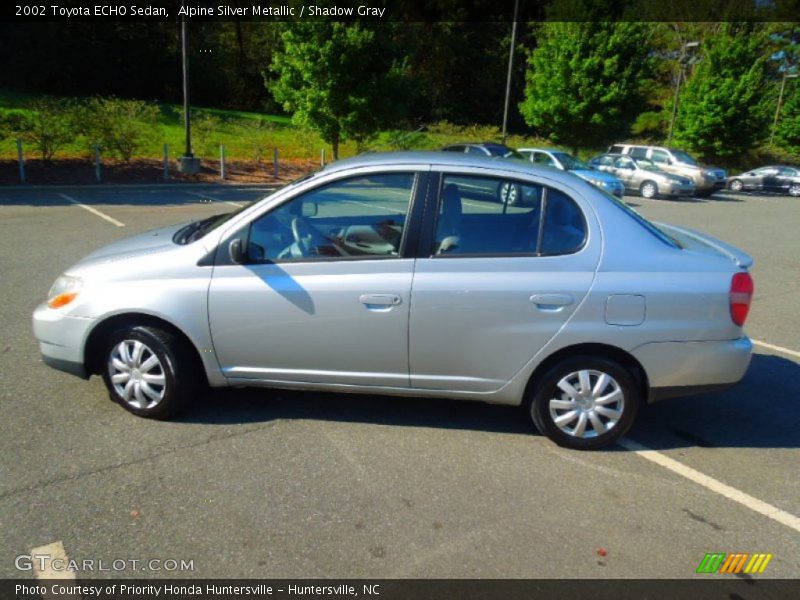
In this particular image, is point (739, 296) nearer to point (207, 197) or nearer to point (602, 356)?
point (602, 356)

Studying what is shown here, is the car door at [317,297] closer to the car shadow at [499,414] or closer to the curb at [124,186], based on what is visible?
the car shadow at [499,414]

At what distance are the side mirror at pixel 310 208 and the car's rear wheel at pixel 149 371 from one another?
1.13m

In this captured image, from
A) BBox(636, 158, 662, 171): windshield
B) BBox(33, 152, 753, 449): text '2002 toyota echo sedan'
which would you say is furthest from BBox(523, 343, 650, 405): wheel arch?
BBox(636, 158, 662, 171): windshield

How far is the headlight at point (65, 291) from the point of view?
395 centimetres

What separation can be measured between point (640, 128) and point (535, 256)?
4692 cm

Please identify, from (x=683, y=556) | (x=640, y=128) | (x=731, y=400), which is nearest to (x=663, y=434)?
(x=731, y=400)

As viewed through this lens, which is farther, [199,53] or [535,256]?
[199,53]

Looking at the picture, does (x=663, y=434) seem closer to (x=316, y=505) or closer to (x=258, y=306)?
(x=316, y=505)

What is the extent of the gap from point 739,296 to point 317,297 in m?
2.50

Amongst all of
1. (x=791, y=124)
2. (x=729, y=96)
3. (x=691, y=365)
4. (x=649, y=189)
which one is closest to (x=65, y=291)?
(x=691, y=365)

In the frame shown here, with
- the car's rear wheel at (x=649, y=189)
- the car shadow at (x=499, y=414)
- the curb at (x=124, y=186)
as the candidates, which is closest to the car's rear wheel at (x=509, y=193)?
Answer: the car shadow at (x=499, y=414)

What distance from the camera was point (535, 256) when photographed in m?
3.68

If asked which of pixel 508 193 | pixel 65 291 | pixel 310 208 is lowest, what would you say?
pixel 65 291

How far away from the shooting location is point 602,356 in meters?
3.75
